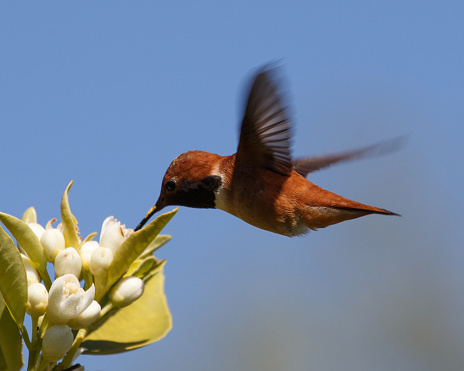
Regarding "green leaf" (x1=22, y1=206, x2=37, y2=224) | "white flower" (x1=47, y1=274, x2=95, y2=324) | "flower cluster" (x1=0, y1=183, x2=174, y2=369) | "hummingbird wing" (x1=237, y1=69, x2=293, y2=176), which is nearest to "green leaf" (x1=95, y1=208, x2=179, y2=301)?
"flower cluster" (x1=0, y1=183, x2=174, y2=369)

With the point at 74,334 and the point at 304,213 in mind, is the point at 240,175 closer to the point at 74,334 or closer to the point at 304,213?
the point at 304,213

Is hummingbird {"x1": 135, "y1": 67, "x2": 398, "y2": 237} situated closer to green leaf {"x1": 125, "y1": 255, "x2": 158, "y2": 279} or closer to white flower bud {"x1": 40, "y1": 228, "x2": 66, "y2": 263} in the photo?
green leaf {"x1": 125, "y1": 255, "x2": 158, "y2": 279}

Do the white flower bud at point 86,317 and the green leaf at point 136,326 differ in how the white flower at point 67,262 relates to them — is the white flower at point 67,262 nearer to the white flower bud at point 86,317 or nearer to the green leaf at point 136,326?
the white flower bud at point 86,317

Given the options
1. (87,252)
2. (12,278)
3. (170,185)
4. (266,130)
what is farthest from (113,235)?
(266,130)

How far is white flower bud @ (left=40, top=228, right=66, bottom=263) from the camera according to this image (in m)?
1.88

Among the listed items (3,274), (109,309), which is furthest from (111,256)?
(3,274)

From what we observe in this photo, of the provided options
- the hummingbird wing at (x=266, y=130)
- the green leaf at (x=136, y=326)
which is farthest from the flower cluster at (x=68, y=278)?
the hummingbird wing at (x=266, y=130)

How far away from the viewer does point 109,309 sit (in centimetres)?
194

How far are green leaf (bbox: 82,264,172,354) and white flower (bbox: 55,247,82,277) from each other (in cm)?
35

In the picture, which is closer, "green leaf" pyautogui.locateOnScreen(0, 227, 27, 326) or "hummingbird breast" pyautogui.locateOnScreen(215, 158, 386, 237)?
"green leaf" pyautogui.locateOnScreen(0, 227, 27, 326)

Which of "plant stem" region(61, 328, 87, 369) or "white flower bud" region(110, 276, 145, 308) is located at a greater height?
"white flower bud" region(110, 276, 145, 308)

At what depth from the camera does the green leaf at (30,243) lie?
1806 mm

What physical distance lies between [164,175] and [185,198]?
118 millimetres

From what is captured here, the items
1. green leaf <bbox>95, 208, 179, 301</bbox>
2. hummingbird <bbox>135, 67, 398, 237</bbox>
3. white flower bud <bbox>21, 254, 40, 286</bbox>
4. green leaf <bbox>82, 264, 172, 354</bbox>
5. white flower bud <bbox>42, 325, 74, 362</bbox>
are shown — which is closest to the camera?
white flower bud <bbox>42, 325, 74, 362</bbox>
